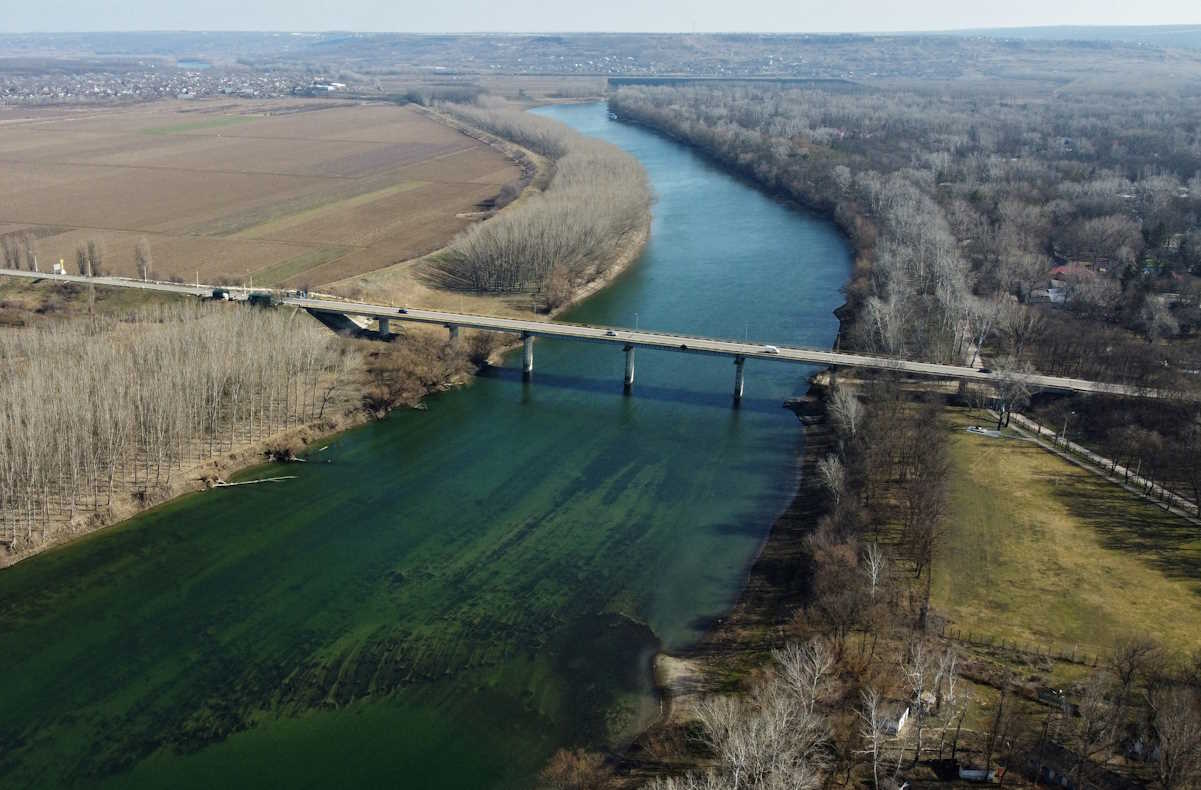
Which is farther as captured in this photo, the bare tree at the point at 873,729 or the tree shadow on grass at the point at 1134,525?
the tree shadow on grass at the point at 1134,525

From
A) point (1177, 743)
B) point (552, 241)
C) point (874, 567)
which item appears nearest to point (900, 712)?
A: point (874, 567)

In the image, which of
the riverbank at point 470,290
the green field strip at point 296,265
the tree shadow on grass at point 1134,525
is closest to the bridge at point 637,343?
the riverbank at point 470,290

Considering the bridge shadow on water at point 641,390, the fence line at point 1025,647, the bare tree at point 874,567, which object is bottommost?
the bridge shadow on water at point 641,390

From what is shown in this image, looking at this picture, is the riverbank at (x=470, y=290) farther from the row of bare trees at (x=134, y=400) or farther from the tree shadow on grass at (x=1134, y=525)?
the tree shadow on grass at (x=1134, y=525)

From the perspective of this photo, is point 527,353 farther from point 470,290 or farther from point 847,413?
point 847,413

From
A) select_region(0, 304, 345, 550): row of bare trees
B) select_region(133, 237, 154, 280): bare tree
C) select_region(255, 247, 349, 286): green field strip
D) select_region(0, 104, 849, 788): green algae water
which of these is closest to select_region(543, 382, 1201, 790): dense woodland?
select_region(0, 104, 849, 788): green algae water

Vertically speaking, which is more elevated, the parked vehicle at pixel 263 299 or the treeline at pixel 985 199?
the treeline at pixel 985 199
